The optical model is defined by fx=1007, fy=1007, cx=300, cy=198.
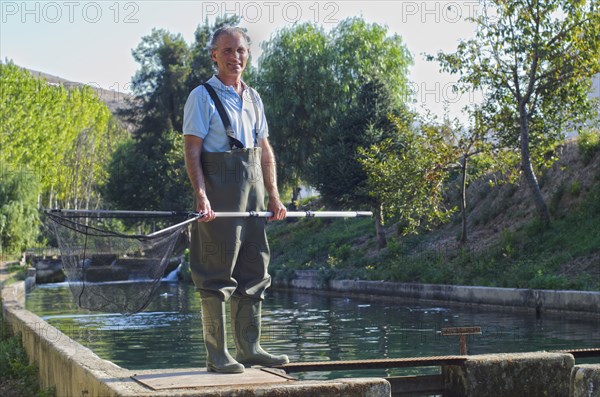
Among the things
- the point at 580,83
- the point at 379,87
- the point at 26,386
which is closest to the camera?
the point at 26,386

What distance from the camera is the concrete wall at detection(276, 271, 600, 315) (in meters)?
17.6

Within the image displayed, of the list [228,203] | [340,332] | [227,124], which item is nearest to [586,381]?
[228,203]

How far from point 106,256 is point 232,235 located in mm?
1301

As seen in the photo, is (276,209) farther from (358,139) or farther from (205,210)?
(358,139)

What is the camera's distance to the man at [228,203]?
20.8ft

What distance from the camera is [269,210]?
674 cm

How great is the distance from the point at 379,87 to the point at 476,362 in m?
28.1

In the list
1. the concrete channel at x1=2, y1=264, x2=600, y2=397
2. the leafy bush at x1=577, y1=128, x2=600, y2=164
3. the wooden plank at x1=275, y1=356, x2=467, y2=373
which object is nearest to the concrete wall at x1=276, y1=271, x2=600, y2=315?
the leafy bush at x1=577, y1=128, x2=600, y2=164

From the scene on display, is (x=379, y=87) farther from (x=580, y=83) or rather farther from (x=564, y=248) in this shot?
(x=564, y=248)

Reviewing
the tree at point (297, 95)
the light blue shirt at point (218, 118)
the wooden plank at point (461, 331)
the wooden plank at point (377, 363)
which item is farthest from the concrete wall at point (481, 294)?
the tree at point (297, 95)

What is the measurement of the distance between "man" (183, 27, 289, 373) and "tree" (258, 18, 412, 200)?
36623mm

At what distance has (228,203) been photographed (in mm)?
6414

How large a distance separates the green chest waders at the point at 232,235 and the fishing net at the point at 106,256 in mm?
324

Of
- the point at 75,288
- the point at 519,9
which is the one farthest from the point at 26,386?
the point at 519,9
